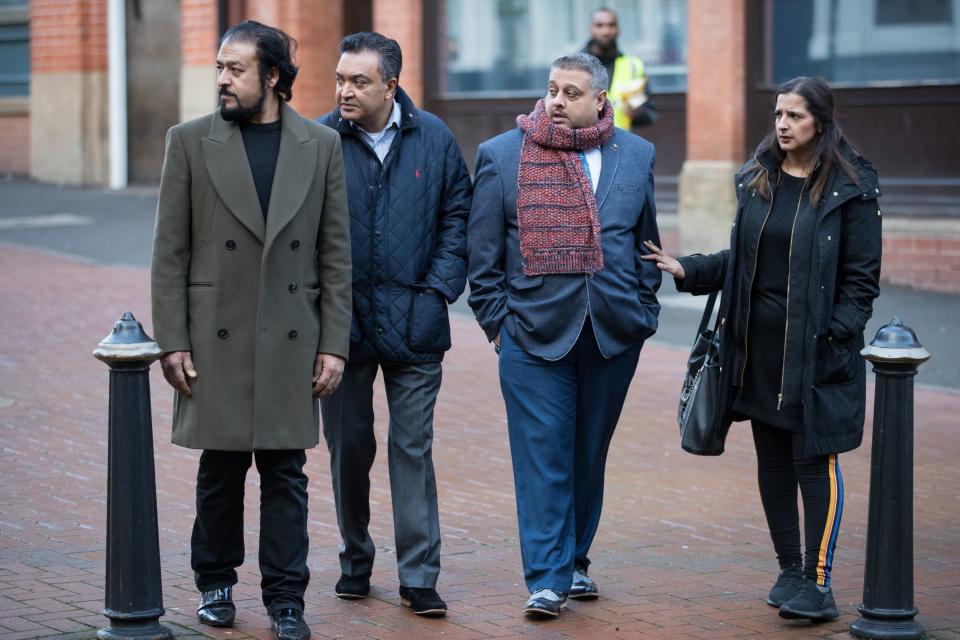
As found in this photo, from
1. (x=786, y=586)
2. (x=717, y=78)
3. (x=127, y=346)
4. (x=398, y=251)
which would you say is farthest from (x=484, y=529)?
(x=717, y=78)

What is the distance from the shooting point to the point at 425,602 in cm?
548

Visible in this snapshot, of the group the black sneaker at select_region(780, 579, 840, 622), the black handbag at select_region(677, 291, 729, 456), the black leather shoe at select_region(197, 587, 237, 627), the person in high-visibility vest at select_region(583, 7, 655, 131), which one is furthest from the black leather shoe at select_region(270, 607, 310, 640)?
the person in high-visibility vest at select_region(583, 7, 655, 131)

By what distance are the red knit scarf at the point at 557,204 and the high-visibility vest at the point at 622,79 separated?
6746 mm

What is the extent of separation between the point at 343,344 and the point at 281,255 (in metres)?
0.36

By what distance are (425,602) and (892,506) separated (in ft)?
5.11

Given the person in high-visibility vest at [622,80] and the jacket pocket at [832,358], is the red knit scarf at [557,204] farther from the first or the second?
the person in high-visibility vest at [622,80]

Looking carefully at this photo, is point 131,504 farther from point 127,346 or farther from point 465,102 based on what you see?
point 465,102

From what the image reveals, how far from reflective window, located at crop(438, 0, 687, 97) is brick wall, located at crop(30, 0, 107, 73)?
5.72 metres

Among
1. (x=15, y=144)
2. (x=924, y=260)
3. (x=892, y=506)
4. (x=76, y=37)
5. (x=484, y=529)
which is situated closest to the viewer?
(x=892, y=506)

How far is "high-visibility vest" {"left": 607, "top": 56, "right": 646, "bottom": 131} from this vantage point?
1228cm

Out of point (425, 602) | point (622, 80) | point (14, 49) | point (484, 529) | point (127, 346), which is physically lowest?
point (484, 529)

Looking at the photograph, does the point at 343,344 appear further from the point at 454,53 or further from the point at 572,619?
the point at 454,53

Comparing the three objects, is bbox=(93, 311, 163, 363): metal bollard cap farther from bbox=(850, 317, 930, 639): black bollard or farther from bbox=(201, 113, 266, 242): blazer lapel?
bbox=(850, 317, 930, 639): black bollard

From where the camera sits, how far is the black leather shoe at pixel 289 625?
513 centimetres
